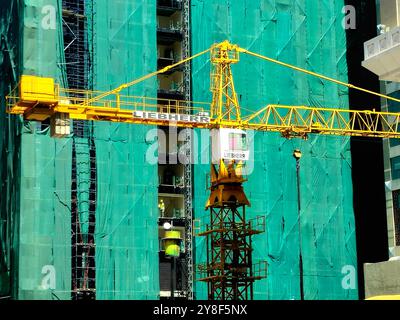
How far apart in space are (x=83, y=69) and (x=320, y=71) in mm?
20816

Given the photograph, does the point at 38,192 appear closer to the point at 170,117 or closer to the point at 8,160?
the point at 8,160

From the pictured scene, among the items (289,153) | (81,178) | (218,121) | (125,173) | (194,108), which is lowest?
(81,178)

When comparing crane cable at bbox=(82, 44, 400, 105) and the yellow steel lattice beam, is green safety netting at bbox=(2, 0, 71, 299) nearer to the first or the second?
the yellow steel lattice beam

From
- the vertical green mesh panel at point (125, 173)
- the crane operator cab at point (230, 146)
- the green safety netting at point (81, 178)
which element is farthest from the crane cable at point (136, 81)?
the crane operator cab at point (230, 146)

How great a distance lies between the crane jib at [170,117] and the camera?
64312mm

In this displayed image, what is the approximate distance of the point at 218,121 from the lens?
67875 millimetres

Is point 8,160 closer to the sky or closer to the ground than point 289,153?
→ closer to the ground

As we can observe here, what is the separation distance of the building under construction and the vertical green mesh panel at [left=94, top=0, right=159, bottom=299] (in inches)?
3.9

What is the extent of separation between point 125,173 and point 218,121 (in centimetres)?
816

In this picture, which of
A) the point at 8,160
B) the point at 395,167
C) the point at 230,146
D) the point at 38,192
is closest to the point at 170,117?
the point at 230,146
